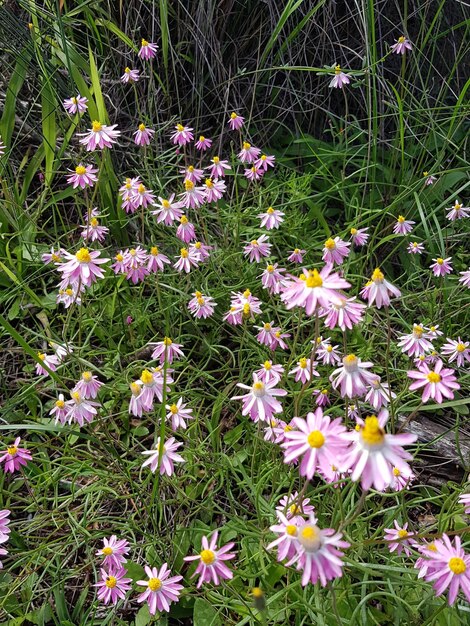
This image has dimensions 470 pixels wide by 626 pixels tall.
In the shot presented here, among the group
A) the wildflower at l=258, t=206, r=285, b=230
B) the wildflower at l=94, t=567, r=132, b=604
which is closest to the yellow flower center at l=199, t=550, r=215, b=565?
the wildflower at l=94, t=567, r=132, b=604

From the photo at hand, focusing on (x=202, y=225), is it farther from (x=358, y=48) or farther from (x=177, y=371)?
(x=358, y=48)

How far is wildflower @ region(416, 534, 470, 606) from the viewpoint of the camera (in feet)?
2.90

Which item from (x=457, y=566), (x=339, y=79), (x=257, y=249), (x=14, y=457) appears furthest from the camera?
(x=339, y=79)

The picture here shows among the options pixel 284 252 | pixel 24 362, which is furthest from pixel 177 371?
pixel 284 252

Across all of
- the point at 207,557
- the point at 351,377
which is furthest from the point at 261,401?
the point at 207,557

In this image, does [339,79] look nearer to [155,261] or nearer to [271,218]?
[271,218]

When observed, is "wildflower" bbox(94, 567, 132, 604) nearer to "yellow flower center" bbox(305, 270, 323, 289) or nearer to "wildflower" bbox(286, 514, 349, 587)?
"wildflower" bbox(286, 514, 349, 587)

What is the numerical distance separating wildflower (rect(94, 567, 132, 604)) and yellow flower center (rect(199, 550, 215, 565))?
25cm

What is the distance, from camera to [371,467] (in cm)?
76

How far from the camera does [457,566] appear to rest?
35.1 inches

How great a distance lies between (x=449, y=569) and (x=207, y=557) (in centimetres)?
38

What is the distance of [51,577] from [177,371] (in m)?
0.59

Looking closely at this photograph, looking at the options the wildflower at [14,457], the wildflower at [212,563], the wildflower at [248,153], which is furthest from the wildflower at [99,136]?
the wildflower at [212,563]

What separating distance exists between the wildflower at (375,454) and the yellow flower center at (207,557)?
0.37 meters
